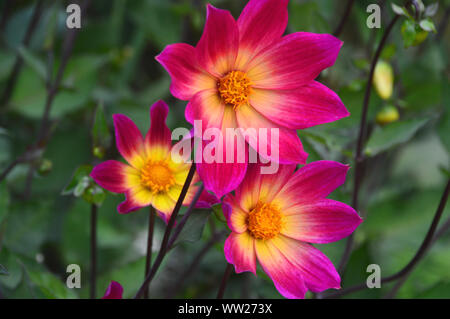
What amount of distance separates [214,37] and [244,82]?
6cm

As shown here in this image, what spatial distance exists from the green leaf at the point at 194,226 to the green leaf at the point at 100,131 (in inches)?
5.2

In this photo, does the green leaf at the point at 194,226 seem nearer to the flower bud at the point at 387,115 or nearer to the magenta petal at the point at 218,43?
the magenta petal at the point at 218,43

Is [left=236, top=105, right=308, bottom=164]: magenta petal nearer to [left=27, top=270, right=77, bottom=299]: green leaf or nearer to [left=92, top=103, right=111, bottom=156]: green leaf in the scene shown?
[left=92, top=103, right=111, bottom=156]: green leaf

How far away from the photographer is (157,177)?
1.65ft

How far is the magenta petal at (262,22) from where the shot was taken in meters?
0.44

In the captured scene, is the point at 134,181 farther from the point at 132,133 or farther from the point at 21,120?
the point at 21,120

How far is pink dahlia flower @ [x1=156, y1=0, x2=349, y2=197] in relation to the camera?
432 millimetres

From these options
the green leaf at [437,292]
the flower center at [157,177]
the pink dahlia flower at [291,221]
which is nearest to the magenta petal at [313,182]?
the pink dahlia flower at [291,221]

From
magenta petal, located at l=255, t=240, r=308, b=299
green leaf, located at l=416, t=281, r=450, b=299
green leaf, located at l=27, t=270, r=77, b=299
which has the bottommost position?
green leaf, located at l=416, t=281, r=450, b=299

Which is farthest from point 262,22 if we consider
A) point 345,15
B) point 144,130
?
point 144,130

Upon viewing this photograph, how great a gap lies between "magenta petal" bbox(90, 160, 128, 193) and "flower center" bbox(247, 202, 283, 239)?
120mm

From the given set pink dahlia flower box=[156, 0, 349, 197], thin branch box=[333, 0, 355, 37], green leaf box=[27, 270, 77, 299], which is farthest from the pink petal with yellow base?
green leaf box=[27, 270, 77, 299]

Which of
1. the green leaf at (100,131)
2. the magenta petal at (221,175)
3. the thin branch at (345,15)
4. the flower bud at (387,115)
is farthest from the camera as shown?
the flower bud at (387,115)

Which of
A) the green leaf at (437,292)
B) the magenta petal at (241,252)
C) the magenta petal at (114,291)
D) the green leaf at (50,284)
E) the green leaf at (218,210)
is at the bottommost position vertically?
the green leaf at (437,292)
